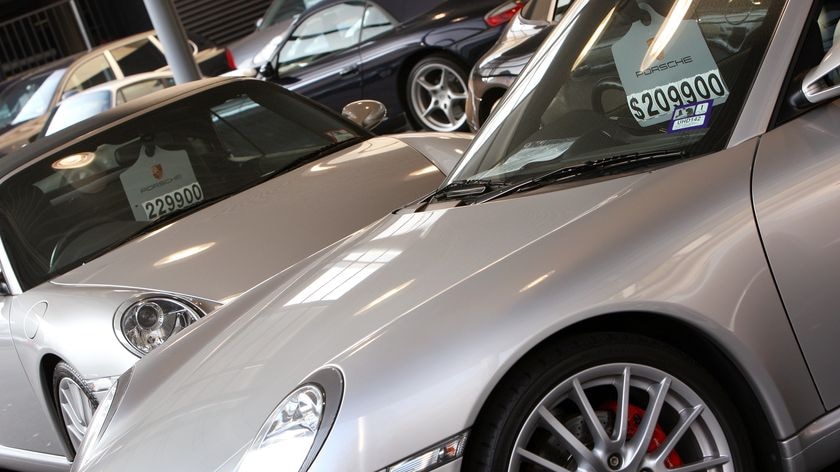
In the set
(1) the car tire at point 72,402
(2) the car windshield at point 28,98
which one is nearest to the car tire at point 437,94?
(1) the car tire at point 72,402

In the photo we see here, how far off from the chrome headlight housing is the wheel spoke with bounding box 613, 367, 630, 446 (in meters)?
2.06

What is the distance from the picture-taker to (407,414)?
7.71 ft

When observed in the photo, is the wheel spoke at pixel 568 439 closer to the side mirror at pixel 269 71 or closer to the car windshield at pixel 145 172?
the car windshield at pixel 145 172

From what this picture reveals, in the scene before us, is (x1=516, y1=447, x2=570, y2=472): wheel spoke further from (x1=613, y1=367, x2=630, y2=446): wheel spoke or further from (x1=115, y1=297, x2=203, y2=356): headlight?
(x1=115, y1=297, x2=203, y2=356): headlight

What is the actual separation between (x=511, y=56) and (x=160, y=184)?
7.68 ft

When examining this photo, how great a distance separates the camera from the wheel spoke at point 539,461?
242 centimetres

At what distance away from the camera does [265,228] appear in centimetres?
460

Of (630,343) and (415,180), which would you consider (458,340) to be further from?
(415,180)

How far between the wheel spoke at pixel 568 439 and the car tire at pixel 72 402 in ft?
7.64

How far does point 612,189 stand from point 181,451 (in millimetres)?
1174

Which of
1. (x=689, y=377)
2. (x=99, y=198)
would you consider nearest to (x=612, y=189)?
(x=689, y=377)

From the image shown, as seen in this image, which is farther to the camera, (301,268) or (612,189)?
(301,268)

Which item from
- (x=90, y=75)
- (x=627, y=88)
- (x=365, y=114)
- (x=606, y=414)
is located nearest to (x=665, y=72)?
(x=627, y=88)

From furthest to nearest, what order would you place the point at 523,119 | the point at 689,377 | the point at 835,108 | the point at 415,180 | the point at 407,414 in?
1. the point at 415,180
2. the point at 523,119
3. the point at 835,108
4. the point at 689,377
5. the point at 407,414
